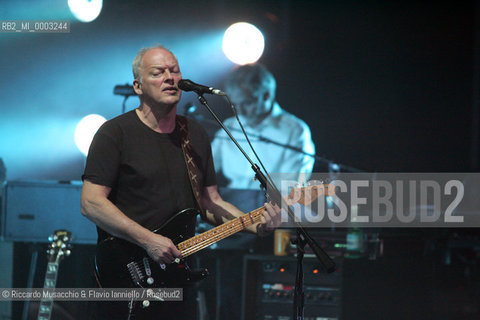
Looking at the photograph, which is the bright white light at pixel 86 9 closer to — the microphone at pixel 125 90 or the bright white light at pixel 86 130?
the bright white light at pixel 86 130

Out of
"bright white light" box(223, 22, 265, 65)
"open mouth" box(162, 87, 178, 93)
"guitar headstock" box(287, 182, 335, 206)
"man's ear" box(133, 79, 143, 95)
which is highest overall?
"bright white light" box(223, 22, 265, 65)

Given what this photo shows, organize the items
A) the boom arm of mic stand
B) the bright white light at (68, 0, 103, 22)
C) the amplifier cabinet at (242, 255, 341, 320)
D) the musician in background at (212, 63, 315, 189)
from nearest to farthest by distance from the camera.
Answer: the boom arm of mic stand < the amplifier cabinet at (242, 255, 341, 320) < the musician in background at (212, 63, 315, 189) < the bright white light at (68, 0, 103, 22)

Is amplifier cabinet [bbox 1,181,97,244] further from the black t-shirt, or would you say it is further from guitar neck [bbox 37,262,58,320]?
the black t-shirt

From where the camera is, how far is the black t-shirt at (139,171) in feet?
9.82

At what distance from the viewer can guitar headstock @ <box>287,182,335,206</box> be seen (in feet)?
9.91

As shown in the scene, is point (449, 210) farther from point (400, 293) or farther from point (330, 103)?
point (330, 103)

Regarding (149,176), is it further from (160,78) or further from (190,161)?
(160,78)

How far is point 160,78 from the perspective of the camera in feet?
10.3

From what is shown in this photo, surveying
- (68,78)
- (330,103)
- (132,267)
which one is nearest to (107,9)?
(68,78)

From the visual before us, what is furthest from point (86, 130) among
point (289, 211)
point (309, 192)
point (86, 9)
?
point (289, 211)

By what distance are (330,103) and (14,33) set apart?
11.5 ft

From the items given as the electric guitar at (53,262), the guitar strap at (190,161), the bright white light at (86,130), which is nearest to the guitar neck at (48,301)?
the electric guitar at (53,262)

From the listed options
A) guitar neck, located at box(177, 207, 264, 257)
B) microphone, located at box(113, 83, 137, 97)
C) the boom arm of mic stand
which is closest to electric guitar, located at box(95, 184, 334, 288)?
guitar neck, located at box(177, 207, 264, 257)

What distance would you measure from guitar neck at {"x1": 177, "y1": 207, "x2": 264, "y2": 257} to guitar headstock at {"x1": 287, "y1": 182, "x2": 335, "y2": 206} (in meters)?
0.19
